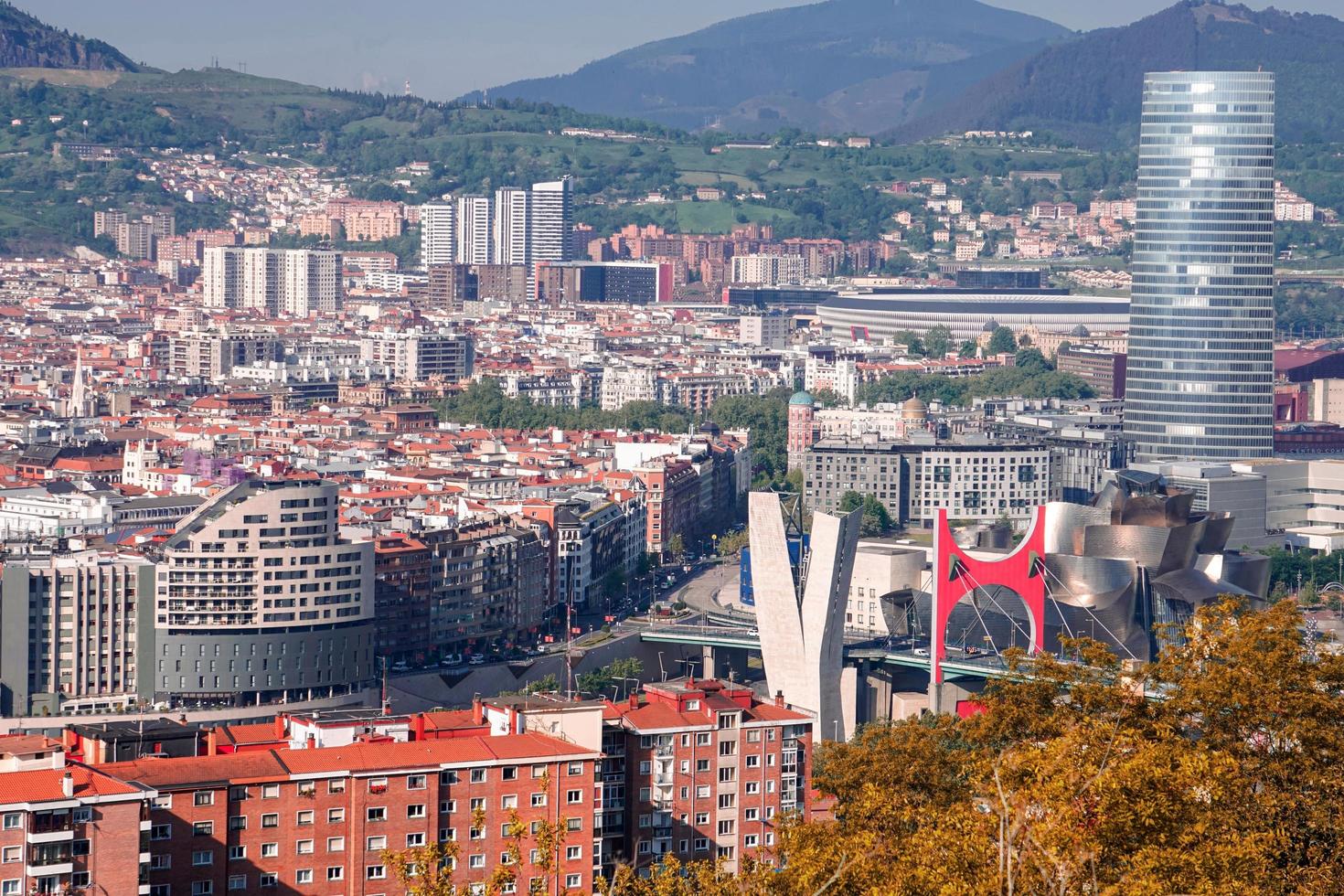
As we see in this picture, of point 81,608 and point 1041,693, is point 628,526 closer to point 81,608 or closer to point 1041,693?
point 81,608

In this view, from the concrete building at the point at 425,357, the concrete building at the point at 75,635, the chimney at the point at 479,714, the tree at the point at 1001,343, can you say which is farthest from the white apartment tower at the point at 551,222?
the chimney at the point at 479,714

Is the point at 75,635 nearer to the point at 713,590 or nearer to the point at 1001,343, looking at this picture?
the point at 713,590

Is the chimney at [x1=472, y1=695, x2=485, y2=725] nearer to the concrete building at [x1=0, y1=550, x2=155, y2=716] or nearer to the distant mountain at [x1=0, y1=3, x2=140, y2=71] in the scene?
the concrete building at [x1=0, y1=550, x2=155, y2=716]

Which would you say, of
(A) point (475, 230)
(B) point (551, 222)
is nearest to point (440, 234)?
(A) point (475, 230)

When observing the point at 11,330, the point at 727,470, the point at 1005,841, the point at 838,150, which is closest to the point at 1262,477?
the point at 727,470

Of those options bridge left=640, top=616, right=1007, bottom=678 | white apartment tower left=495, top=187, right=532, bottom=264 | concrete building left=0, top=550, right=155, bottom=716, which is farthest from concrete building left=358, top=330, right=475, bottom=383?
concrete building left=0, top=550, right=155, bottom=716
